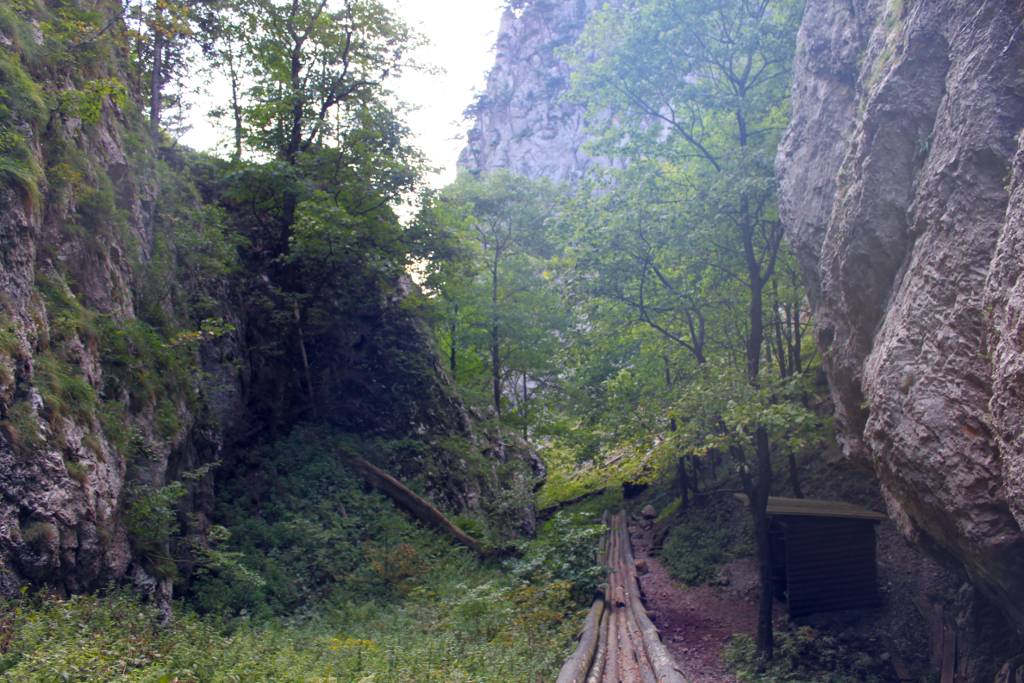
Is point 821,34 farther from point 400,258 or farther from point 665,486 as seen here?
point 665,486

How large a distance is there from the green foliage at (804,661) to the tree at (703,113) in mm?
3380

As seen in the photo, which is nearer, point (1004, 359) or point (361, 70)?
point (1004, 359)

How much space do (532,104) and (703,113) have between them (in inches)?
1582

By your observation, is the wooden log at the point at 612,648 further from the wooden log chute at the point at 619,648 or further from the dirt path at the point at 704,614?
the dirt path at the point at 704,614

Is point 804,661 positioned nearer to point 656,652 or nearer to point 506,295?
point 656,652

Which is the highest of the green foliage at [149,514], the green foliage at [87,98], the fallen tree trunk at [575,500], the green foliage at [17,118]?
the green foliage at [87,98]

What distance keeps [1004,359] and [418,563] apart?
8.69 m

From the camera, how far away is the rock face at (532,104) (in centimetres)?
4891

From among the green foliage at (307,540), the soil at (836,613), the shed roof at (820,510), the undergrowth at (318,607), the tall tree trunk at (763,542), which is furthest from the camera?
the shed roof at (820,510)

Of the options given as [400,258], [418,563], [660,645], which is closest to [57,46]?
[400,258]

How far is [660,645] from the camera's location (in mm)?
7773

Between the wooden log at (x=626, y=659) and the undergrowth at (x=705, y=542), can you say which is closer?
the wooden log at (x=626, y=659)

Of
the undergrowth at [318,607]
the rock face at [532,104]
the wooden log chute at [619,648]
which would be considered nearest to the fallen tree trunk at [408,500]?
the undergrowth at [318,607]

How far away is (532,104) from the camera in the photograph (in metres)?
50.3
